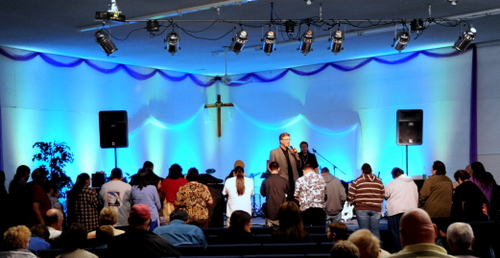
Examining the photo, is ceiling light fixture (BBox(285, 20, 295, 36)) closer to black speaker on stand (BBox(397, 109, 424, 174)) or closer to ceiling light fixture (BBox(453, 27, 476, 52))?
ceiling light fixture (BBox(453, 27, 476, 52))

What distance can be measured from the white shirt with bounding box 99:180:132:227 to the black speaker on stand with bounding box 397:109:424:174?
5.85 m

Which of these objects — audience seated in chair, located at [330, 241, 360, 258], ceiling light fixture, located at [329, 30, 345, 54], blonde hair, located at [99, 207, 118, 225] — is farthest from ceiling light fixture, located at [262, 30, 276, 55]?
audience seated in chair, located at [330, 241, 360, 258]

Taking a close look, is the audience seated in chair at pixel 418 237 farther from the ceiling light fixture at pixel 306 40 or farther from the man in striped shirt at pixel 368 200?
the ceiling light fixture at pixel 306 40

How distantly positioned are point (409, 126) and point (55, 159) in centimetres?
663

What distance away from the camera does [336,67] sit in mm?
14695

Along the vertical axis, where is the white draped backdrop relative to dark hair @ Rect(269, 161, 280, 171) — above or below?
above

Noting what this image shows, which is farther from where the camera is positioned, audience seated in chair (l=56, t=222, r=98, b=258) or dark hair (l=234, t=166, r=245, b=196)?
dark hair (l=234, t=166, r=245, b=196)

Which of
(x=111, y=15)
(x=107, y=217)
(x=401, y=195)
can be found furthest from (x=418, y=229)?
(x=401, y=195)

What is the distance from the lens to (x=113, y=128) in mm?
12477

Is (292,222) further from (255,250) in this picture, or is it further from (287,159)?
(287,159)

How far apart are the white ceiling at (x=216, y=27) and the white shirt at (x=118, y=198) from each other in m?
2.49

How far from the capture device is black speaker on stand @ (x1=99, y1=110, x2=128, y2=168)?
12.4 m

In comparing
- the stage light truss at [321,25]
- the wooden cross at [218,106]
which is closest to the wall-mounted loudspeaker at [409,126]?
the stage light truss at [321,25]

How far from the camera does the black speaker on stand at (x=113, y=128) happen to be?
1244cm
